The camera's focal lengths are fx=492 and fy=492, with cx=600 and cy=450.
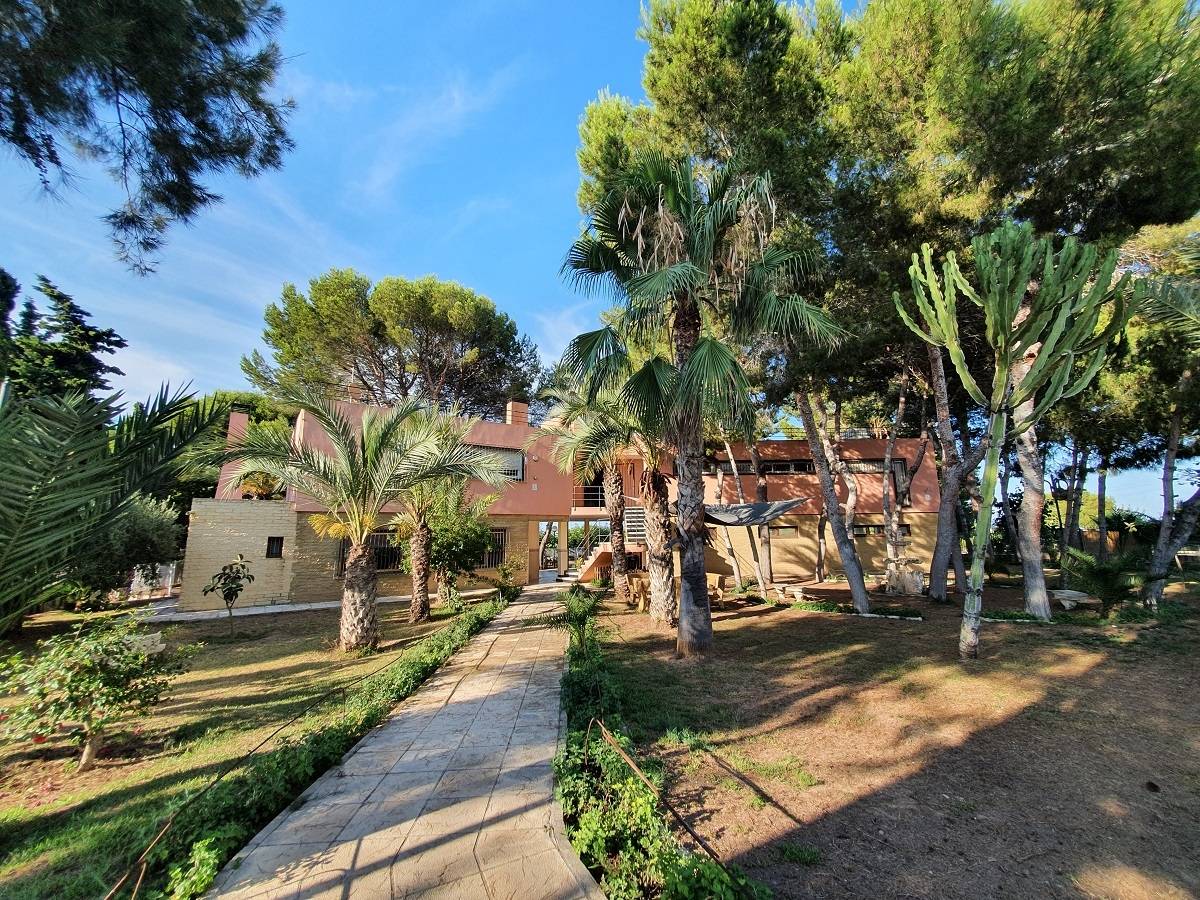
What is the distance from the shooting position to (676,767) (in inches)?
166

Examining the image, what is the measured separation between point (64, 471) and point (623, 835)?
359 centimetres

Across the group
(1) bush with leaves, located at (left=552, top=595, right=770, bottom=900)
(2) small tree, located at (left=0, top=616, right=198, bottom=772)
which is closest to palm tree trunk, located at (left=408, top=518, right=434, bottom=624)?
(2) small tree, located at (left=0, top=616, right=198, bottom=772)

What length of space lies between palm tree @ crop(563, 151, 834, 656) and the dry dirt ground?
2.24 m

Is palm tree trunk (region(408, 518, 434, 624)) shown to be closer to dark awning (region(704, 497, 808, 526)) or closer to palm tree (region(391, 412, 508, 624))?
A: palm tree (region(391, 412, 508, 624))

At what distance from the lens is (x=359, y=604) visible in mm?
9039

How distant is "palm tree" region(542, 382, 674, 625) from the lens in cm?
1061

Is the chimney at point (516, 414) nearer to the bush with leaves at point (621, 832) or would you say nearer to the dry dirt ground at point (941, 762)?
the dry dirt ground at point (941, 762)

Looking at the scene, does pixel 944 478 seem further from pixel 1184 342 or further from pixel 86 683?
pixel 86 683

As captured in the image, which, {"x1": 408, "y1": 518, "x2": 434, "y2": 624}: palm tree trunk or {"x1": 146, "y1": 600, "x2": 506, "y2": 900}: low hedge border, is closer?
{"x1": 146, "y1": 600, "x2": 506, "y2": 900}: low hedge border

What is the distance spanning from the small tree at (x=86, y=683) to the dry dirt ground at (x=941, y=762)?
501 cm

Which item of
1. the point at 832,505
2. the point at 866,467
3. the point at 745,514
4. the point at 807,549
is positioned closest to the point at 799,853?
the point at 832,505

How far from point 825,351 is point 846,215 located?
2694mm

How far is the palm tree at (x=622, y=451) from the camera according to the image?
10609 mm

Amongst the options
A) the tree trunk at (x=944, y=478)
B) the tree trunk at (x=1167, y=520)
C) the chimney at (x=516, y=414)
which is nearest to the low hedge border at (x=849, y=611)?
the tree trunk at (x=944, y=478)
